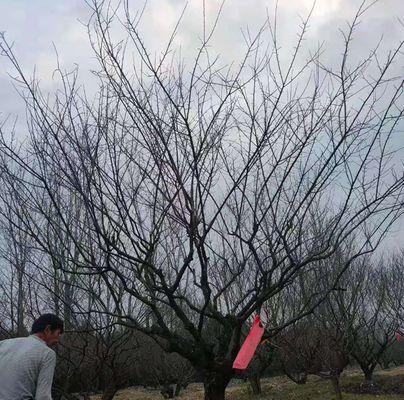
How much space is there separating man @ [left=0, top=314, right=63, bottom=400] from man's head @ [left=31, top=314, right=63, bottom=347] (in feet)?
0.33

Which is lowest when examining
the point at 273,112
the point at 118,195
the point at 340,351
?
the point at 340,351

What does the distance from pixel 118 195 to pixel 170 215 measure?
0.44 metres

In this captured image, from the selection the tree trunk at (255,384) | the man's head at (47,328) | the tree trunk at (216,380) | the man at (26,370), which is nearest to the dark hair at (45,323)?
the man's head at (47,328)

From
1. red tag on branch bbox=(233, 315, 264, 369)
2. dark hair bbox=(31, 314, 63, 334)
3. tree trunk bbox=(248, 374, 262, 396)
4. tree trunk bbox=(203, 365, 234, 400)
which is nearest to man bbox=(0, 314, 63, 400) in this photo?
Answer: dark hair bbox=(31, 314, 63, 334)

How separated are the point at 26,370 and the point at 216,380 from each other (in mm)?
1793

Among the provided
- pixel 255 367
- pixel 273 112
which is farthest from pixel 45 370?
pixel 255 367

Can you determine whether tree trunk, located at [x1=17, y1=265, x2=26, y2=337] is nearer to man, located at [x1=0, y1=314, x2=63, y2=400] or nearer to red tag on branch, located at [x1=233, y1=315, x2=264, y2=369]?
red tag on branch, located at [x1=233, y1=315, x2=264, y2=369]

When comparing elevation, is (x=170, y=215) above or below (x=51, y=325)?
above

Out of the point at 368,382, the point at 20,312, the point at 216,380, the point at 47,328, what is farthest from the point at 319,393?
the point at 47,328

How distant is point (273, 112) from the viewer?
4.48 metres

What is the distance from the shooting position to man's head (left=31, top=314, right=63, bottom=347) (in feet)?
10.6

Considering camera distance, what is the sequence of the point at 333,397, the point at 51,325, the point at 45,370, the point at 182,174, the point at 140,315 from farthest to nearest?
the point at 333,397 → the point at 140,315 → the point at 182,174 → the point at 51,325 → the point at 45,370

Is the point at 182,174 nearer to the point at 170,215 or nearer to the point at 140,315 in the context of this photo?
the point at 170,215

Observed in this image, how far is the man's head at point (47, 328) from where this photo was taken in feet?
10.6
